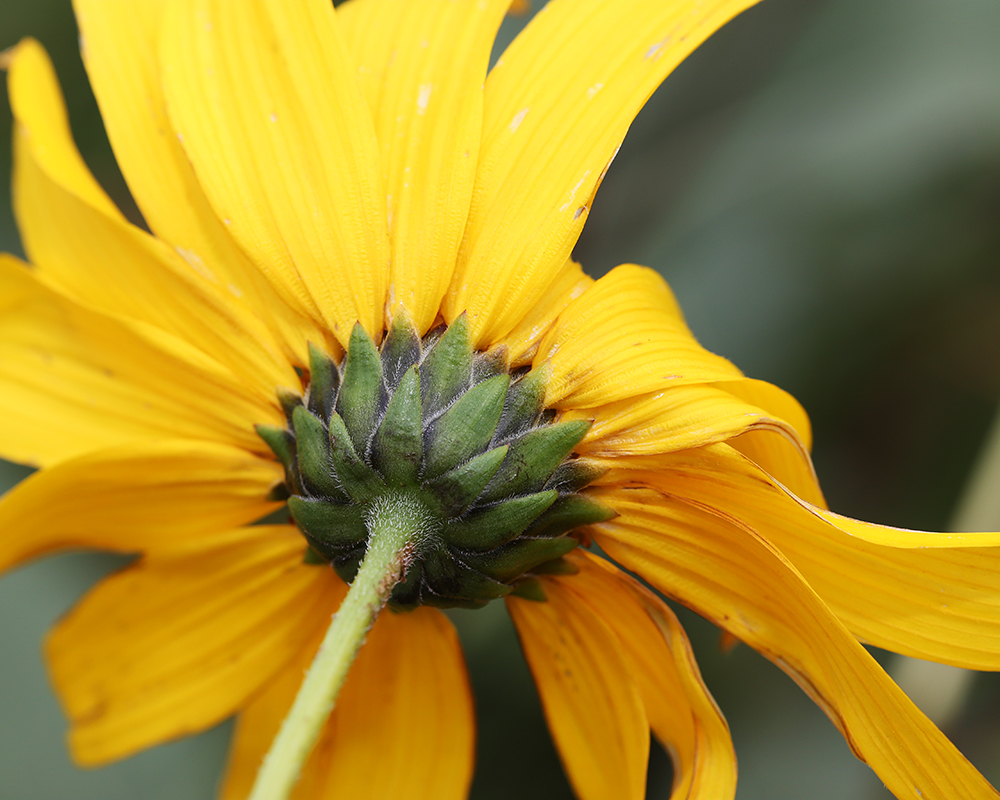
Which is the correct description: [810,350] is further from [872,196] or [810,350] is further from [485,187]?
[485,187]

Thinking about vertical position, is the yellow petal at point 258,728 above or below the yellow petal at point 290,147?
below

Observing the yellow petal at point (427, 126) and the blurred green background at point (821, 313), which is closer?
the yellow petal at point (427, 126)

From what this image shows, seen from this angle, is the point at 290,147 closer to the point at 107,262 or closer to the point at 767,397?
the point at 107,262

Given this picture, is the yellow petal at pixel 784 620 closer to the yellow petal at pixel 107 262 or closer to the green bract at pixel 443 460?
the green bract at pixel 443 460

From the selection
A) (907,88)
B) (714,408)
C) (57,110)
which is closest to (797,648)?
(714,408)

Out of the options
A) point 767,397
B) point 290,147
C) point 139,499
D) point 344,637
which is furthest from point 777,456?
point 139,499

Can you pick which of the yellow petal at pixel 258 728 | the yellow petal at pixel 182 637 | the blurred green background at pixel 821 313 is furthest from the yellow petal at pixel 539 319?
the blurred green background at pixel 821 313
